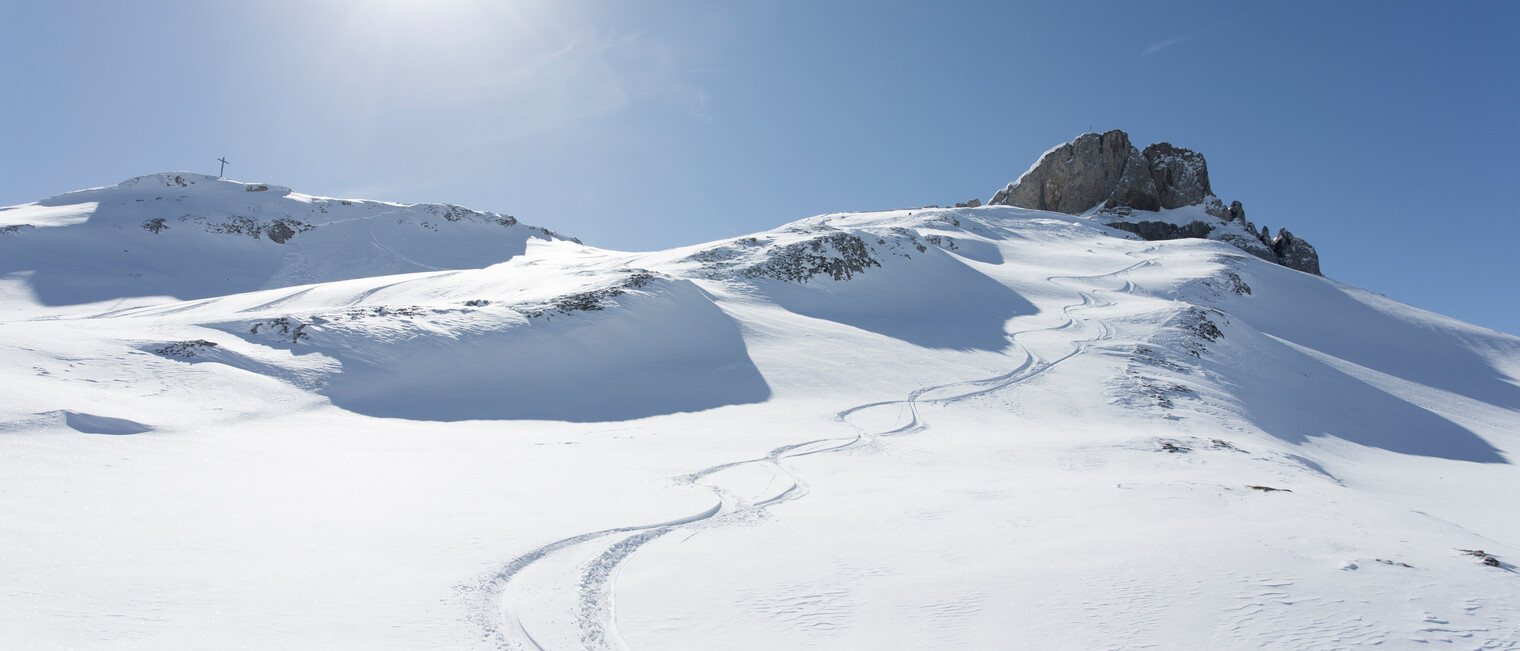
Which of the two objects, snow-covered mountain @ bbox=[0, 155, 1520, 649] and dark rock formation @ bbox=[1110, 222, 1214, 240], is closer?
snow-covered mountain @ bbox=[0, 155, 1520, 649]

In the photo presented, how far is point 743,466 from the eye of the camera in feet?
41.8

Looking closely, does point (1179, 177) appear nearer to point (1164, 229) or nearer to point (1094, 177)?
point (1094, 177)

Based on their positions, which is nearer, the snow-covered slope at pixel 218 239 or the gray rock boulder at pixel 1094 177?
the snow-covered slope at pixel 218 239

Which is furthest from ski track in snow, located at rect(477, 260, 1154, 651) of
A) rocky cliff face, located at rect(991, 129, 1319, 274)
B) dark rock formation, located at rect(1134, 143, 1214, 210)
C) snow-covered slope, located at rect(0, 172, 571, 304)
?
dark rock formation, located at rect(1134, 143, 1214, 210)

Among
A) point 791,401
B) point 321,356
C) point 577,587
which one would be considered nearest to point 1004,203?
point 791,401

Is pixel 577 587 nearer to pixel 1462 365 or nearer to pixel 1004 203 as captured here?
pixel 1462 365

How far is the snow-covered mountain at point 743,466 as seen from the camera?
223 inches

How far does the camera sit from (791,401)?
20078mm

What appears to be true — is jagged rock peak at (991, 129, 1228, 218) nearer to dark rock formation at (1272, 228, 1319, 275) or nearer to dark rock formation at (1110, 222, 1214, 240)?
dark rock formation at (1110, 222, 1214, 240)

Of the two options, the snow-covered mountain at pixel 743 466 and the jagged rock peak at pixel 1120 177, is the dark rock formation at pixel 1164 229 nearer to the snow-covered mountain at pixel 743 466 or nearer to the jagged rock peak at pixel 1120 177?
the jagged rock peak at pixel 1120 177

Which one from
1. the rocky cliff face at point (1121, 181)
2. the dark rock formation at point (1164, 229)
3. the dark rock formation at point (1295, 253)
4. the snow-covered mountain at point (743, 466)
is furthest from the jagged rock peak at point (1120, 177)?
the snow-covered mountain at point (743, 466)

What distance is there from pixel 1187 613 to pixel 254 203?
71866 millimetres

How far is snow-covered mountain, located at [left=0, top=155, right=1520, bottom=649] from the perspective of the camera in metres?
5.67

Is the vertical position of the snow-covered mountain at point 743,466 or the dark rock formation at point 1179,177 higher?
the dark rock formation at point 1179,177
